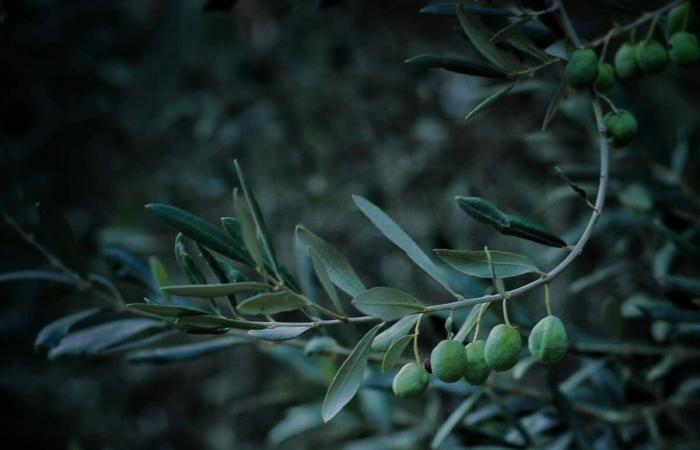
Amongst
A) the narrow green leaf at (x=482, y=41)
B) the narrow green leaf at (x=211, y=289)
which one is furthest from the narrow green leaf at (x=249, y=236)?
the narrow green leaf at (x=482, y=41)

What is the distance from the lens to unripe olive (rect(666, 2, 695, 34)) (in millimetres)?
783

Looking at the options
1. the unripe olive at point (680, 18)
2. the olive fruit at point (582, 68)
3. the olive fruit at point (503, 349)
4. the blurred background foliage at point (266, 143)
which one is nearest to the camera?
the olive fruit at point (503, 349)

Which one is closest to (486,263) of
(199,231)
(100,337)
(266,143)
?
(199,231)

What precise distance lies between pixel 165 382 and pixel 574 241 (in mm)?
1548

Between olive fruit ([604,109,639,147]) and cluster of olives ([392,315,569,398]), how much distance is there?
215 millimetres

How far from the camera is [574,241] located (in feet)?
4.04

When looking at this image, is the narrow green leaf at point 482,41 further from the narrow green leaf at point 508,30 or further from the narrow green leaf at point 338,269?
the narrow green leaf at point 338,269

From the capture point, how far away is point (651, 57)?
29.2 inches

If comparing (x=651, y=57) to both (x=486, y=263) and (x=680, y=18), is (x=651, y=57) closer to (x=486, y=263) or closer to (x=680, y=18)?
(x=680, y=18)

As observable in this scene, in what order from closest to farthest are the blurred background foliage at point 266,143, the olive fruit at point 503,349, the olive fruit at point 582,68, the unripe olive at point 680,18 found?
the olive fruit at point 503,349
the olive fruit at point 582,68
the unripe olive at point 680,18
the blurred background foliage at point 266,143

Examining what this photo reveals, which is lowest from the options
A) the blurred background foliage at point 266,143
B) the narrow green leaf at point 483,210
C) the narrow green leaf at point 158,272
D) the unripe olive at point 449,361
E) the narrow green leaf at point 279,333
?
the blurred background foliage at point 266,143

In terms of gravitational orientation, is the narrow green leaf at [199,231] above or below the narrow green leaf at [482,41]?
below

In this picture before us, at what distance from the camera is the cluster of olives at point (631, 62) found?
2.19 feet

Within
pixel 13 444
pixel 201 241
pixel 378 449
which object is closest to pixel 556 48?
pixel 201 241
